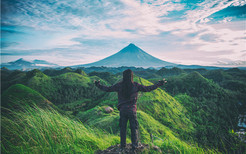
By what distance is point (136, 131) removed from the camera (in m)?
3.13

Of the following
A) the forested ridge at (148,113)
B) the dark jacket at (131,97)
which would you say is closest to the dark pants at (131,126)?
the dark jacket at (131,97)

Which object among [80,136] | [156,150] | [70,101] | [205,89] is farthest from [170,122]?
[70,101]

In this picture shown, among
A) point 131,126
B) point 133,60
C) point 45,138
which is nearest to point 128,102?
point 131,126

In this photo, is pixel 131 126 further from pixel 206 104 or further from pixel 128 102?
pixel 206 104

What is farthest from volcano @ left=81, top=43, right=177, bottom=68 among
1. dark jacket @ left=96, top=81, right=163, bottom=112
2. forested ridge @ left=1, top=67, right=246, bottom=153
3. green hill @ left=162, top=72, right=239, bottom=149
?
dark jacket @ left=96, top=81, right=163, bottom=112

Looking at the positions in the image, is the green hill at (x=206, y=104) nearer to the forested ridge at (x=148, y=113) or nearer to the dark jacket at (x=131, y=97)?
the forested ridge at (x=148, y=113)

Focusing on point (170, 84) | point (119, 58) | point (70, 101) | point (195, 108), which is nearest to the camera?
point (195, 108)

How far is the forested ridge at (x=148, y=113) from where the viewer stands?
2705mm

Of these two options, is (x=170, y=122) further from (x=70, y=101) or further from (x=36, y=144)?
(x=70, y=101)

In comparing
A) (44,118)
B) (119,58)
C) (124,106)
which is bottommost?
(44,118)

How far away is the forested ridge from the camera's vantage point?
2705 mm

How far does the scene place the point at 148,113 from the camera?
1262 centimetres

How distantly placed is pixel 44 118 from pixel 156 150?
2868 mm

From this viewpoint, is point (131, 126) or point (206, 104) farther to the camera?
point (206, 104)
